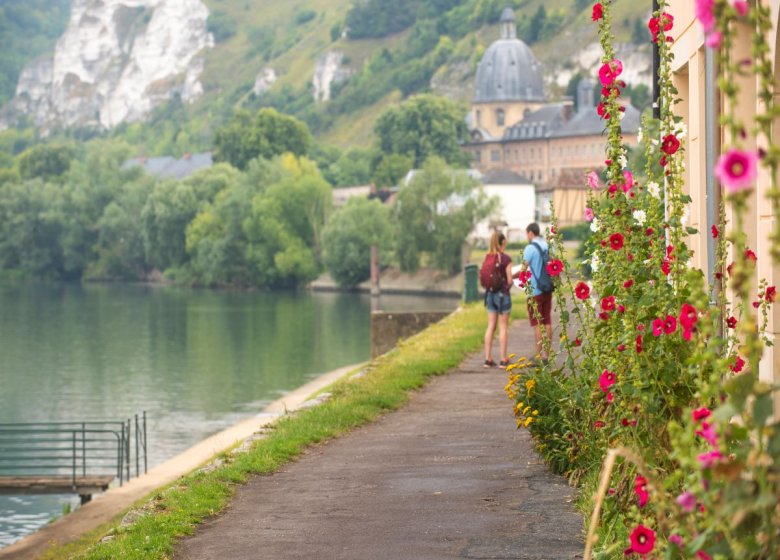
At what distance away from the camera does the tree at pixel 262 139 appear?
12294cm

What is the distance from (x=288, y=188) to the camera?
92.5 metres

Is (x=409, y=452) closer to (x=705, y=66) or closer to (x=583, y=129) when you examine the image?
(x=705, y=66)

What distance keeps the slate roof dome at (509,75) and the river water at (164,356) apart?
88.0m

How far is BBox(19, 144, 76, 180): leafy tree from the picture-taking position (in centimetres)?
12606

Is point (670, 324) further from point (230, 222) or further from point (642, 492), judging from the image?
point (230, 222)

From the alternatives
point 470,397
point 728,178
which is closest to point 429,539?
point 728,178

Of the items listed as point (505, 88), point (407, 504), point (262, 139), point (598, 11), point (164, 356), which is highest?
point (505, 88)

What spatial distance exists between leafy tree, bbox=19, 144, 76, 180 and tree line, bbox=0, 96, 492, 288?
2155 millimetres

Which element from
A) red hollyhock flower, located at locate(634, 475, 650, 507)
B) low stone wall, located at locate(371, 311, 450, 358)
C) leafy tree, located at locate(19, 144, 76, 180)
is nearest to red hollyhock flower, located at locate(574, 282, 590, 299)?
red hollyhock flower, located at locate(634, 475, 650, 507)

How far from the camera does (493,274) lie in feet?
57.9

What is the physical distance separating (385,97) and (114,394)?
524 feet

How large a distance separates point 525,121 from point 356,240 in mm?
79130

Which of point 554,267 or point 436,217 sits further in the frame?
point 436,217

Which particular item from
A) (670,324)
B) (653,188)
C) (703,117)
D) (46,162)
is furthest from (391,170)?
(670,324)
